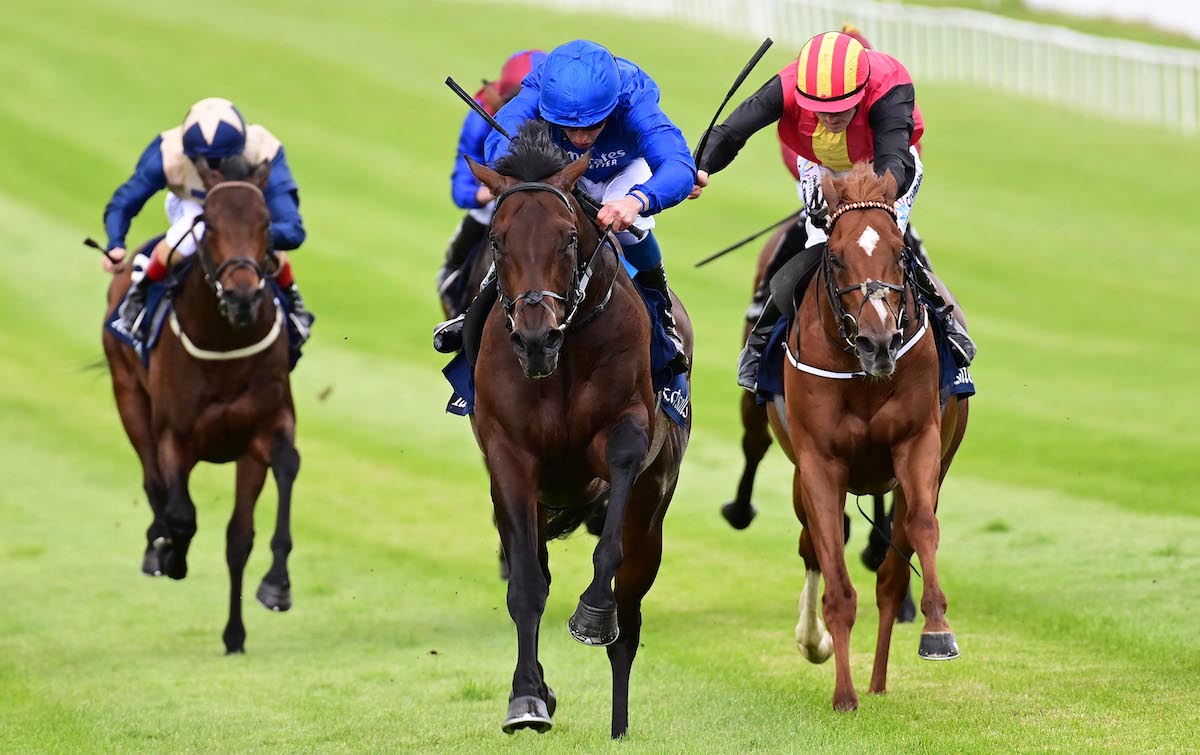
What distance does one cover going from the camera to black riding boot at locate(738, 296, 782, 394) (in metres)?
8.56

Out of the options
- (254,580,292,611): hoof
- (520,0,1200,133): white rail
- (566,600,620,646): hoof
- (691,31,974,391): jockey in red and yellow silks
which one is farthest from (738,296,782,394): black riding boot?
(520,0,1200,133): white rail

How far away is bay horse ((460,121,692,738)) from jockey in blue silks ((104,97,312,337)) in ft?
11.4

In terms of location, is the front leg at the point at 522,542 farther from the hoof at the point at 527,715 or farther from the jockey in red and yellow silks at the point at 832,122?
the jockey in red and yellow silks at the point at 832,122

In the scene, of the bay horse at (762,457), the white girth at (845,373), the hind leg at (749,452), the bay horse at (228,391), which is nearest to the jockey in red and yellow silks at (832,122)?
Answer: the white girth at (845,373)

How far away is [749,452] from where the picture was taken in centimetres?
1134

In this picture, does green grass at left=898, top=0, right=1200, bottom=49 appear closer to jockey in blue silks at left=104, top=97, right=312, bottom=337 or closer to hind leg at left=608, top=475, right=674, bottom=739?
jockey in blue silks at left=104, top=97, right=312, bottom=337

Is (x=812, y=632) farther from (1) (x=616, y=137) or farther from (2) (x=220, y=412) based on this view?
(2) (x=220, y=412)

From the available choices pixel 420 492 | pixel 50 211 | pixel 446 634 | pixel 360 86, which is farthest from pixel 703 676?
pixel 360 86

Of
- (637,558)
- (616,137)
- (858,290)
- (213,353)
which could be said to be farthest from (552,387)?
(213,353)

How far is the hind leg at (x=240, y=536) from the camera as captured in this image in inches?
408

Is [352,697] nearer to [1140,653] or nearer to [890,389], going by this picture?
[890,389]

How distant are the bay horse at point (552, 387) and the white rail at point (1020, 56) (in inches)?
1236

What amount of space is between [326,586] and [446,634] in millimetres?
2038

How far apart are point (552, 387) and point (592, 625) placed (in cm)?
88
